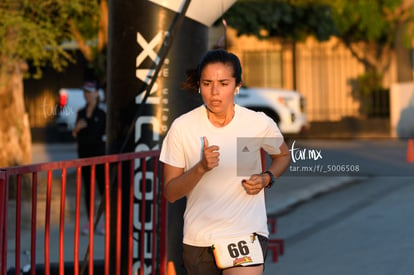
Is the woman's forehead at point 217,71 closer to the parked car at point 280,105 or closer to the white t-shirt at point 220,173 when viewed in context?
the white t-shirt at point 220,173

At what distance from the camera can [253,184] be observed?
4.84 metres

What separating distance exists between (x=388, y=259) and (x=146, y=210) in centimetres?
340

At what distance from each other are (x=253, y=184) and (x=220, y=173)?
0.19 metres

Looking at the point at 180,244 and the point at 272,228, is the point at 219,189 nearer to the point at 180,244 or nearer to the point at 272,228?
the point at 180,244

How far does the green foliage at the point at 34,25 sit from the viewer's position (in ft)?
46.8

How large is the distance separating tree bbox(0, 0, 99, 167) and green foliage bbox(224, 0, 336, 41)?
336 cm

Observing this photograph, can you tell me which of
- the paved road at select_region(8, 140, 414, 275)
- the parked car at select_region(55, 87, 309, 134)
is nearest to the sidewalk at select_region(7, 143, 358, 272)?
the paved road at select_region(8, 140, 414, 275)

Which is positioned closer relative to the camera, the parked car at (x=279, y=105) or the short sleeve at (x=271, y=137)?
the short sleeve at (x=271, y=137)

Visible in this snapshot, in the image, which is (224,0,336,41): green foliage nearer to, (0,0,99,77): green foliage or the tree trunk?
(0,0,99,77): green foliage

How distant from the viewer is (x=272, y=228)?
11.6 metres

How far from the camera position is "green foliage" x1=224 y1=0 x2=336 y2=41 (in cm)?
1927

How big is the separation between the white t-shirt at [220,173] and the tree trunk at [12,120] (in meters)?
10.8

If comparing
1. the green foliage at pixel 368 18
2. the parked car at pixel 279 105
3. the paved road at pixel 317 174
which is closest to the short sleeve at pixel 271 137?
the paved road at pixel 317 174

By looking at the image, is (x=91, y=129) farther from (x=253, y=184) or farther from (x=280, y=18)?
(x=280, y=18)
